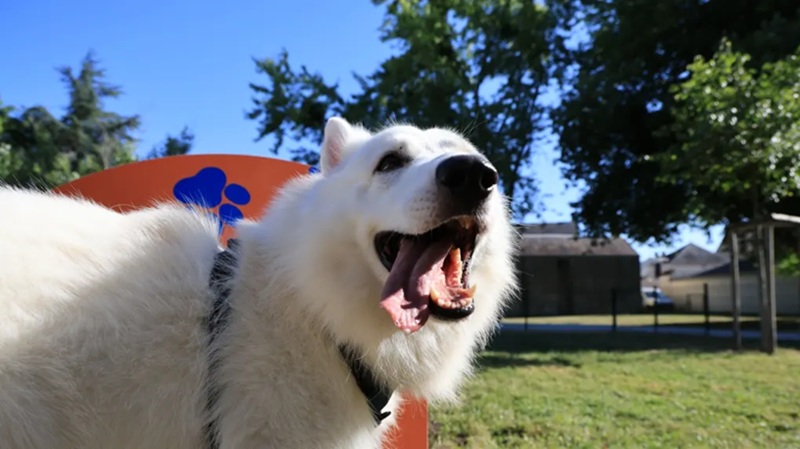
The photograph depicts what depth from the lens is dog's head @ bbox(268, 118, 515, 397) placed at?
2.09 metres

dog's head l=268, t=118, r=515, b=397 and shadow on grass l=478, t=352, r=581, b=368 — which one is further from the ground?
dog's head l=268, t=118, r=515, b=397

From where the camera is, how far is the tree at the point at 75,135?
24.5 metres

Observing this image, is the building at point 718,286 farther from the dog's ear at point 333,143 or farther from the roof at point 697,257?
the dog's ear at point 333,143

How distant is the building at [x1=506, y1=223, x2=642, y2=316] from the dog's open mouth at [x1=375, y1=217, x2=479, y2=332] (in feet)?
111

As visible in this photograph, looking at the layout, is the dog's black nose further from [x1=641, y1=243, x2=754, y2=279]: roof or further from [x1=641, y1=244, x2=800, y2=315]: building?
[x1=641, y1=243, x2=754, y2=279]: roof

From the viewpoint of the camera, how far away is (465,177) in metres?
2.07

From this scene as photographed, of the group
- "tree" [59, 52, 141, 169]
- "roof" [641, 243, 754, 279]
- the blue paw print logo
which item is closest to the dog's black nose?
the blue paw print logo

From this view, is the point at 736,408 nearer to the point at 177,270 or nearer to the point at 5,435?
the point at 177,270

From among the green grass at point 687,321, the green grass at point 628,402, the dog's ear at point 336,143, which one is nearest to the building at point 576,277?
the green grass at point 687,321

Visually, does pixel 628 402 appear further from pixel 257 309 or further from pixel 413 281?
pixel 257 309

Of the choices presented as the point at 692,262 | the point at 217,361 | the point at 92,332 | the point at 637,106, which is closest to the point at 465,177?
the point at 217,361

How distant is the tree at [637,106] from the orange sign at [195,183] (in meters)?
14.1

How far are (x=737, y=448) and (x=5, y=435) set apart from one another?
551 centimetres

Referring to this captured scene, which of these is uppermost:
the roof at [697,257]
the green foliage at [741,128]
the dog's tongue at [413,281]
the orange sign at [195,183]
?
the roof at [697,257]
